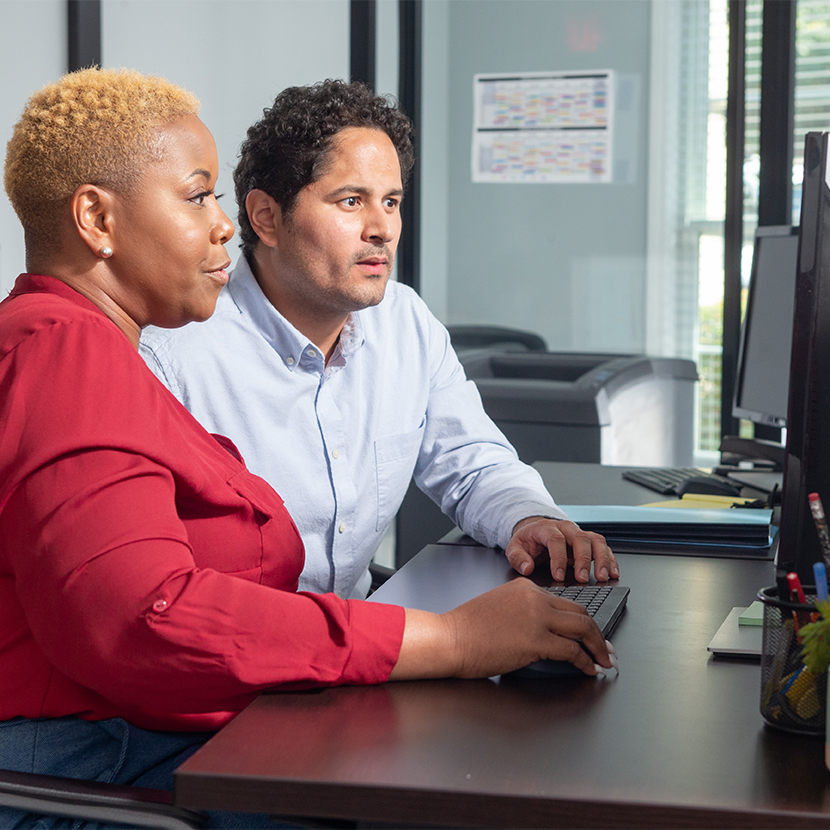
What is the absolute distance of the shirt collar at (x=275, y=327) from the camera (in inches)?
63.2

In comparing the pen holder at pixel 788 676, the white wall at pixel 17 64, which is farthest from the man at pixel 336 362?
the white wall at pixel 17 64

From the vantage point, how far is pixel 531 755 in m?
0.74

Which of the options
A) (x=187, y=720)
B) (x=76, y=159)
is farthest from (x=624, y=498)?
(x=76, y=159)

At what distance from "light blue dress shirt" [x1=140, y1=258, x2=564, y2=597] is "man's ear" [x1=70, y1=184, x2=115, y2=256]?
58 cm

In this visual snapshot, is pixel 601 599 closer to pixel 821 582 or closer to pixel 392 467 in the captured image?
pixel 821 582

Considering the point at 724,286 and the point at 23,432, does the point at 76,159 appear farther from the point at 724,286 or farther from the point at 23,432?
the point at 724,286

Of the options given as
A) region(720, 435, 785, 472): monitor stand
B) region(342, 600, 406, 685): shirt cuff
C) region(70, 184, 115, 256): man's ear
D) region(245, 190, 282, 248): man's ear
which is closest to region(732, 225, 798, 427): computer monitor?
region(720, 435, 785, 472): monitor stand

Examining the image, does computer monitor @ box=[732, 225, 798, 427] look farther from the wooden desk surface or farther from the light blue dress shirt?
the wooden desk surface

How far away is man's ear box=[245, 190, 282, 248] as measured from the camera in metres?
1.74

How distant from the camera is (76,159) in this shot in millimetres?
963

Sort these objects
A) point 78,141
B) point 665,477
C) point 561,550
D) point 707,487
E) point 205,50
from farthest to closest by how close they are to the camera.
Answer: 1. point 205,50
2. point 665,477
3. point 707,487
4. point 561,550
5. point 78,141

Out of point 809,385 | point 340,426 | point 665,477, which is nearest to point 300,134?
point 340,426

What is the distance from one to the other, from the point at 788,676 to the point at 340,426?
96 centimetres

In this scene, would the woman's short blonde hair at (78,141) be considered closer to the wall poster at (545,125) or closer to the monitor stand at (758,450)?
the monitor stand at (758,450)
